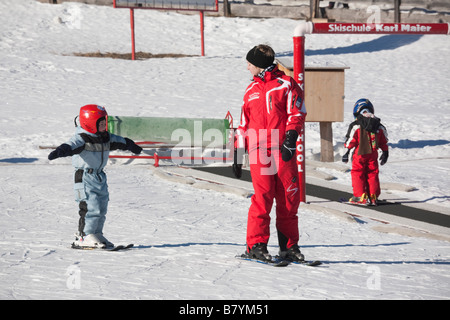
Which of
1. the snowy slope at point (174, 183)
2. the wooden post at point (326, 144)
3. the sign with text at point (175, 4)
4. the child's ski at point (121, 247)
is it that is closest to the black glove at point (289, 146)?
the snowy slope at point (174, 183)

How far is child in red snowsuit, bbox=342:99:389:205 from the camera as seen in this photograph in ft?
32.8

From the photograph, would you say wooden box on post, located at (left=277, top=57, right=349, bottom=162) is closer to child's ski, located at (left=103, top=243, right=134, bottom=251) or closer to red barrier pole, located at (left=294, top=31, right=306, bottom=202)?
red barrier pole, located at (left=294, top=31, right=306, bottom=202)

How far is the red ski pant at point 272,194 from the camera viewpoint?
642 cm

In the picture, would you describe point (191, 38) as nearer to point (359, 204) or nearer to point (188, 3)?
point (188, 3)

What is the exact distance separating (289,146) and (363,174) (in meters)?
4.00

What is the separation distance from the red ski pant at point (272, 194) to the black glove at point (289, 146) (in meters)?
0.09

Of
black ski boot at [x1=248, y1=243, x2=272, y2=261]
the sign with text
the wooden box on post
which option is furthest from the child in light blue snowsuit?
the sign with text

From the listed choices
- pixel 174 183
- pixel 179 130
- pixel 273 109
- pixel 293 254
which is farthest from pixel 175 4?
pixel 293 254

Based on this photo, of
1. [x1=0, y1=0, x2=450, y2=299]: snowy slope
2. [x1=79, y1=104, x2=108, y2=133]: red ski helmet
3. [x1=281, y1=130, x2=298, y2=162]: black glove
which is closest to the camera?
[x1=0, y1=0, x2=450, y2=299]: snowy slope

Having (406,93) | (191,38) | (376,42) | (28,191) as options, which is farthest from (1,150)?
(376,42)

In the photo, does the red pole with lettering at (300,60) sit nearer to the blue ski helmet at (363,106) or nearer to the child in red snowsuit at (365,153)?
the child in red snowsuit at (365,153)

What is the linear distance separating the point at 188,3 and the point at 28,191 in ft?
44.2

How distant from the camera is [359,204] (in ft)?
32.9

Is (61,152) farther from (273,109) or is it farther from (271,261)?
(271,261)
